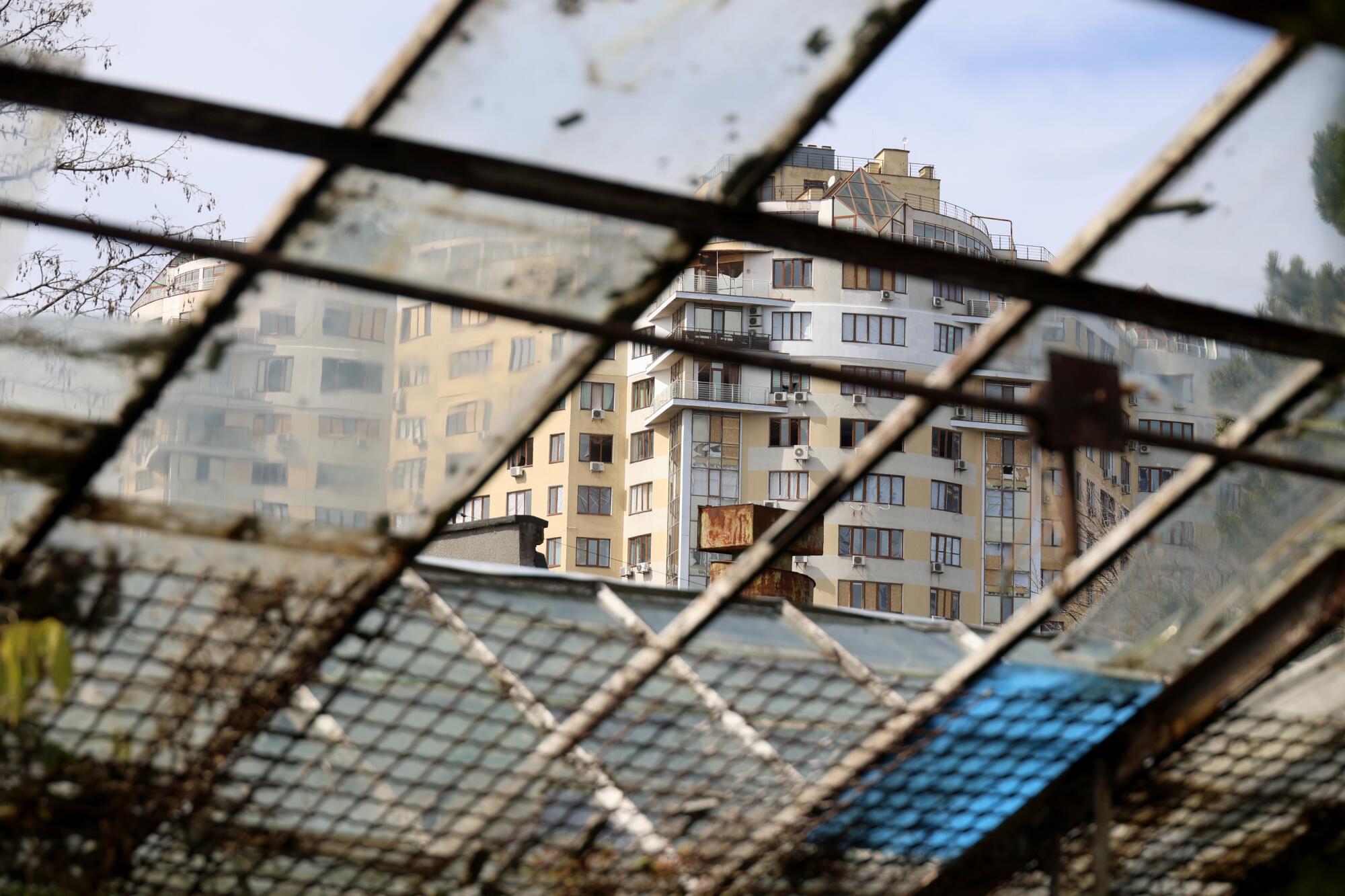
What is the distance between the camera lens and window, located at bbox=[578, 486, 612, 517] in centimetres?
5097

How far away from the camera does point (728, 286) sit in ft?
167

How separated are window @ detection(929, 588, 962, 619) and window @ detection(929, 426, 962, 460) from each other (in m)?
4.64

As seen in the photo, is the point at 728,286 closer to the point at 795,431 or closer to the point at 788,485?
the point at 795,431

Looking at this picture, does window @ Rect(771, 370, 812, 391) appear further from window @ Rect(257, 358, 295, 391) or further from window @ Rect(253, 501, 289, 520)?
window @ Rect(257, 358, 295, 391)

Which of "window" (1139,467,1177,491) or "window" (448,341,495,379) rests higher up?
"window" (1139,467,1177,491)

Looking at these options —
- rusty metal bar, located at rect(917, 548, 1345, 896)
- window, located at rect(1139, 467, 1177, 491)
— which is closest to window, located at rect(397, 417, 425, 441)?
rusty metal bar, located at rect(917, 548, 1345, 896)

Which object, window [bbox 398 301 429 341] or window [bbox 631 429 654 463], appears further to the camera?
window [bbox 631 429 654 463]

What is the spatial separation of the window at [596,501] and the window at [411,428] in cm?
4740

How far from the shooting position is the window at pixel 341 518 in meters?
3.46

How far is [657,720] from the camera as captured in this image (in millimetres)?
4250

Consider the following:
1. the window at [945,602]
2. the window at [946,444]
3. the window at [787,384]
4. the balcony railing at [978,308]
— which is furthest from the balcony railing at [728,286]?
the window at [945,602]

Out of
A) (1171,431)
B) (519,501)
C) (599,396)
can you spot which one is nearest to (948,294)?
(599,396)

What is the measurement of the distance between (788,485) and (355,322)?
151 ft

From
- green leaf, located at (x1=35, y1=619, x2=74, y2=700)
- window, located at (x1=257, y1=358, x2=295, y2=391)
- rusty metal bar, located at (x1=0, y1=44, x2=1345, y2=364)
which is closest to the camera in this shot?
rusty metal bar, located at (x1=0, y1=44, x2=1345, y2=364)
